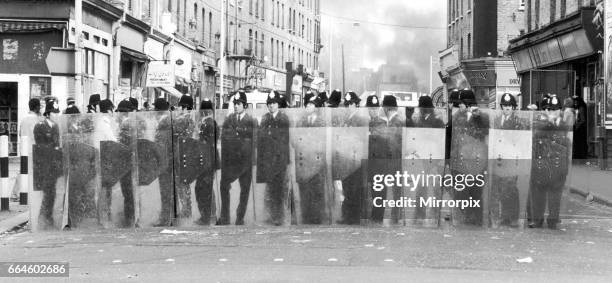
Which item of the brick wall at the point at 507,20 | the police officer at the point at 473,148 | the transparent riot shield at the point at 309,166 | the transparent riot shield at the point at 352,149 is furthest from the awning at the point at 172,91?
the police officer at the point at 473,148

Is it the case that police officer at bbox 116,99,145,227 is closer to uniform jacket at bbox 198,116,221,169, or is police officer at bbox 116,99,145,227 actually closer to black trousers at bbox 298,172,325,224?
uniform jacket at bbox 198,116,221,169

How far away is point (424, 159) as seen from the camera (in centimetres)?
1061

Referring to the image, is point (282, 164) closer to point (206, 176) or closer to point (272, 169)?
point (272, 169)

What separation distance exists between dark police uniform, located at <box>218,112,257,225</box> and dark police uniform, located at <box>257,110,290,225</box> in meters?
Result: 0.13

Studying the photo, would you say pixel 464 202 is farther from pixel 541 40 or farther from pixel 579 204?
pixel 541 40

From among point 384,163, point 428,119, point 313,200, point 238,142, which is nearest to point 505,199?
point 428,119

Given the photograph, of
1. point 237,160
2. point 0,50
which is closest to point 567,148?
point 237,160

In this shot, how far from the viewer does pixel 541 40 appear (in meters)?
28.6

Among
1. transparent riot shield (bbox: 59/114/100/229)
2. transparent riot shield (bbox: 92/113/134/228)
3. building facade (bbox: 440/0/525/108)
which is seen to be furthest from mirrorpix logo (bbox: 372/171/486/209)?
Answer: building facade (bbox: 440/0/525/108)

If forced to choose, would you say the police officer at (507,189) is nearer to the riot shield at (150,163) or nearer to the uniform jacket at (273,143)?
the uniform jacket at (273,143)

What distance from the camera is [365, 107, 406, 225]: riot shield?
10633mm

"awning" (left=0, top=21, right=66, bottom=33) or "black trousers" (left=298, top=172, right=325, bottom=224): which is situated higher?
"awning" (left=0, top=21, right=66, bottom=33)

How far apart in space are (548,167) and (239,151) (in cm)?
391

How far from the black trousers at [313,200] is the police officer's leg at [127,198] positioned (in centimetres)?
216
